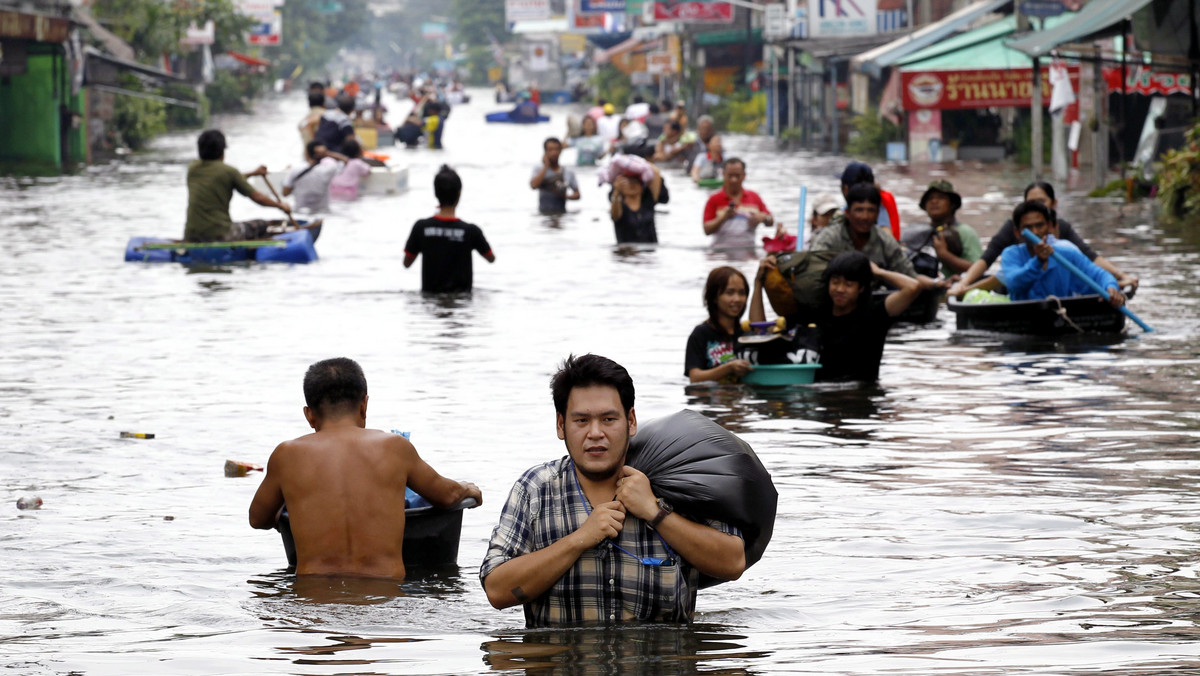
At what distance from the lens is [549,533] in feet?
17.4

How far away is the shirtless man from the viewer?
645cm

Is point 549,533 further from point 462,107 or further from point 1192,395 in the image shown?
point 462,107

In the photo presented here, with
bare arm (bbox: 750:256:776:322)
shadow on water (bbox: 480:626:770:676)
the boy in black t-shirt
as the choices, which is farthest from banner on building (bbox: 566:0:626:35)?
shadow on water (bbox: 480:626:770:676)

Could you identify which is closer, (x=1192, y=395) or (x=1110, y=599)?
(x=1110, y=599)

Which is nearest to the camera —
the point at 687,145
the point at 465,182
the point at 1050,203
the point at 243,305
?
the point at 1050,203

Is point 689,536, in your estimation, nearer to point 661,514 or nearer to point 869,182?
point 661,514

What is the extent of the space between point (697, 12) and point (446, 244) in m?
48.5

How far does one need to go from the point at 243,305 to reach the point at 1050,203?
7.20 metres

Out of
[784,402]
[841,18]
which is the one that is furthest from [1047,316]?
[841,18]

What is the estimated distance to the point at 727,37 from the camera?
63.1m

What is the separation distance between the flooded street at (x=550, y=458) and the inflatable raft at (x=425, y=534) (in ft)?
0.32

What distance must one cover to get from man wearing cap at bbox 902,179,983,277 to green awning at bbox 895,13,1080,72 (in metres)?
22.2

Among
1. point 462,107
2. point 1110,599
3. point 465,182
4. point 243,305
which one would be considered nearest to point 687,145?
point 465,182

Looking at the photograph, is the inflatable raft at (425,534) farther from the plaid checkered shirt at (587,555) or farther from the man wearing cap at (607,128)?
the man wearing cap at (607,128)
